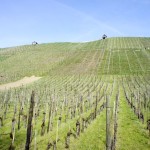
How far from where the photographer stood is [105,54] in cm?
8912

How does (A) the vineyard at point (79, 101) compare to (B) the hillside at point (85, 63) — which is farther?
(B) the hillside at point (85, 63)

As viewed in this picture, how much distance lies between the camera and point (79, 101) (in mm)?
32531

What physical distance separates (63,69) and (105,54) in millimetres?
21041

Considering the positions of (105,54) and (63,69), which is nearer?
(63,69)

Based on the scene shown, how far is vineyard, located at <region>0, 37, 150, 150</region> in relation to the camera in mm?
19594

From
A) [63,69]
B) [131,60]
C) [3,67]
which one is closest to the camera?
[63,69]

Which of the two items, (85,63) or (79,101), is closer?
(79,101)

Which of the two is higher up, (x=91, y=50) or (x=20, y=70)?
(x=91, y=50)

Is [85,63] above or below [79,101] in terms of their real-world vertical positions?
above

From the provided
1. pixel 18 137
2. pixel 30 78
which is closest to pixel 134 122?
pixel 18 137

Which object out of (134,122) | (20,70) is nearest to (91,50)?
(20,70)

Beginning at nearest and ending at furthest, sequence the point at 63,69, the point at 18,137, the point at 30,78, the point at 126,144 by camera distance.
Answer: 1. the point at 126,144
2. the point at 18,137
3. the point at 30,78
4. the point at 63,69

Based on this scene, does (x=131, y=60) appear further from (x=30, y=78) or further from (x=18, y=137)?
(x=18, y=137)

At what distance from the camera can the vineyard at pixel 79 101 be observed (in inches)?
771
